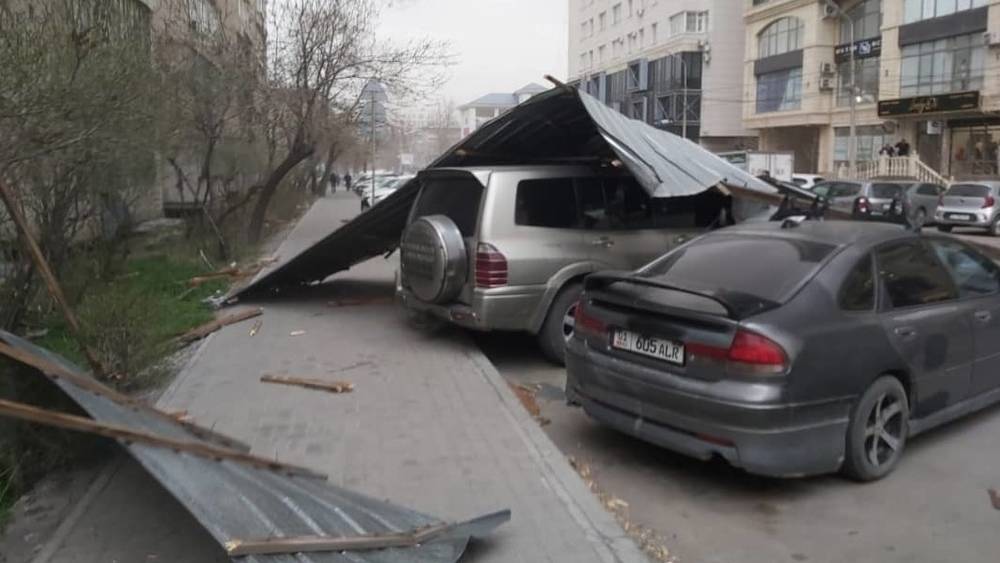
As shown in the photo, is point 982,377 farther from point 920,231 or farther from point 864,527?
point 864,527

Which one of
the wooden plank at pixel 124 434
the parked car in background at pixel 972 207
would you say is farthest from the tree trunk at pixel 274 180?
the parked car in background at pixel 972 207

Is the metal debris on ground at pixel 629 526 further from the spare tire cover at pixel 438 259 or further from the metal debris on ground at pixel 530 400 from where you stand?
the spare tire cover at pixel 438 259

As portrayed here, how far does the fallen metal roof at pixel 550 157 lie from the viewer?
7.48 m

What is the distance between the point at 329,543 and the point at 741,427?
235cm

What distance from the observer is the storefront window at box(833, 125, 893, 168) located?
47812mm

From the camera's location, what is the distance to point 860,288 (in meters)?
5.22

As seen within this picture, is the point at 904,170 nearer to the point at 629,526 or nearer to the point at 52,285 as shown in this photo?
the point at 629,526

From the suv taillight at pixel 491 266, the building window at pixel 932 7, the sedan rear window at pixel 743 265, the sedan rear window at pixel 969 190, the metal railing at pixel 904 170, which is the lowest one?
the suv taillight at pixel 491 266

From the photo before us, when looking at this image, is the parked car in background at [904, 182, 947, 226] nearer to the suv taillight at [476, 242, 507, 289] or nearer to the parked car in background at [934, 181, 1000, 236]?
the parked car in background at [934, 181, 1000, 236]

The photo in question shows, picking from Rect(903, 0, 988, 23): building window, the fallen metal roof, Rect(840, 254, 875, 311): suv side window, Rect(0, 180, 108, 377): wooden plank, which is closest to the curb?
Rect(840, 254, 875, 311): suv side window

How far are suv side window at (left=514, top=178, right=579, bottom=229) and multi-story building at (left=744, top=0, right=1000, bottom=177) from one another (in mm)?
38101

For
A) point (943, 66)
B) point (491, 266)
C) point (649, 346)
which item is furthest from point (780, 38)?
point (649, 346)

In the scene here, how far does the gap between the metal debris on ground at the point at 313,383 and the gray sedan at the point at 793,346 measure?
6.44 ft

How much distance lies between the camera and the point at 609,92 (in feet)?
267
